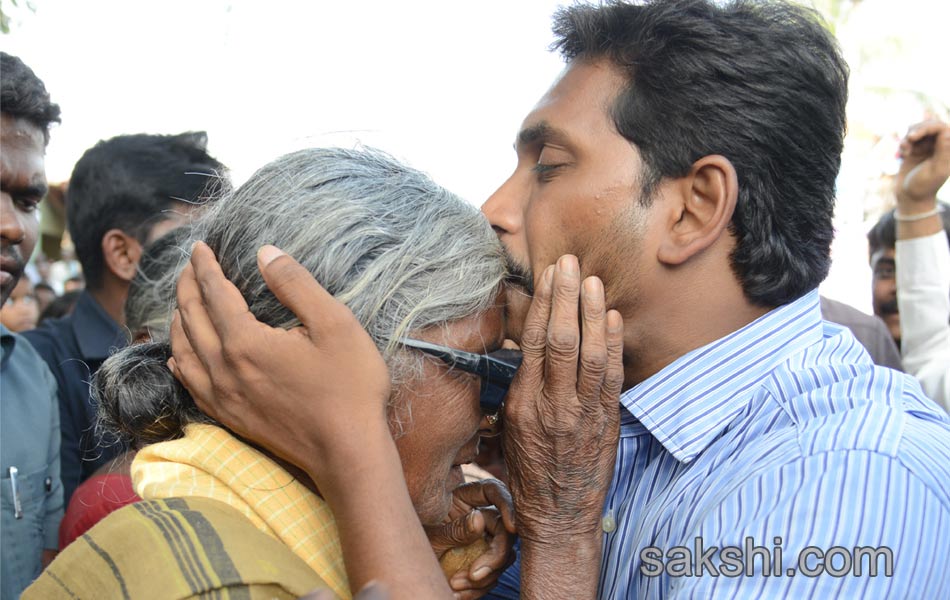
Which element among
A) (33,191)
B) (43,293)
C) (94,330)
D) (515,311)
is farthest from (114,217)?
(43,293)

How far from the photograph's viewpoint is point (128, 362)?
6.89 ft

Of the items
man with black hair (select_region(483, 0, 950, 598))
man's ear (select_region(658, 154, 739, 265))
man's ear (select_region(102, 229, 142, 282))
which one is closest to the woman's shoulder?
man with black hair (select_region(483, 0, 950, 598))

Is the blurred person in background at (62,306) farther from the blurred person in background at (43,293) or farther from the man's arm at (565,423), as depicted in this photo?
the man's arm at (565,423)

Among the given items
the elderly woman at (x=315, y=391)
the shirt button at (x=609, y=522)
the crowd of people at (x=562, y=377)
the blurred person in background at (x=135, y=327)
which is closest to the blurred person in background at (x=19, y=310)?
the blurred person in background at (x=135, y=327)

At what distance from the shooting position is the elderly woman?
5.22 feet

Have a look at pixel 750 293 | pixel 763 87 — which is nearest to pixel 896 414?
pixel 750 293

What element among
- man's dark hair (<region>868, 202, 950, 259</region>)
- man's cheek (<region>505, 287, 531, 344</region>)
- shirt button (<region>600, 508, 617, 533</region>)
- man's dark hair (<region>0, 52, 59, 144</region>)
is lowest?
man's dark hair (<region>868, 202, 950, 259</region>)

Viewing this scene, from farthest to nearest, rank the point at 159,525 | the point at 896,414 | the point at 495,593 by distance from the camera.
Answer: the point at 495,593
the point at 896,414
the point at 159,525

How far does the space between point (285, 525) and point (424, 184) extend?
2.92ft

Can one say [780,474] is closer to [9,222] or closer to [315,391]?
[315,391]

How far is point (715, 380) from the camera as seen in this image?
215 centimetres

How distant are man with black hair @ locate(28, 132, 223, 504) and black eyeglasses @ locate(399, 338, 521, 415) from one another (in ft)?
8.36

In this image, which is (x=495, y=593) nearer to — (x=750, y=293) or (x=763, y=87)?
(x=750, y=293)

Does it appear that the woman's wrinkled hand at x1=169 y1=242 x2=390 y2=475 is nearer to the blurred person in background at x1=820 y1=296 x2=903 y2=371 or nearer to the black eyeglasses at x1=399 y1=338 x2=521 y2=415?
the black eyeglasses at x1=399 y1=338 x2=521 y2=415
